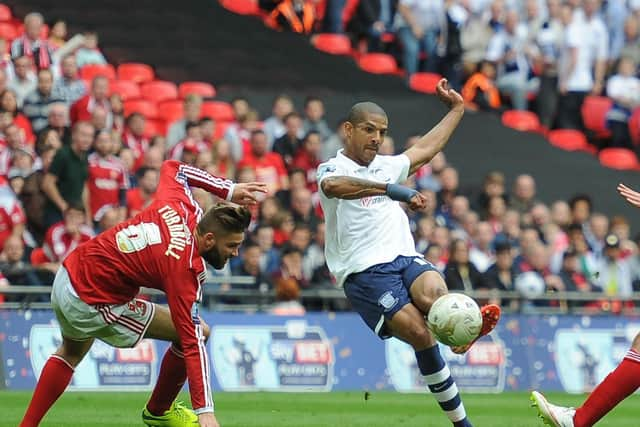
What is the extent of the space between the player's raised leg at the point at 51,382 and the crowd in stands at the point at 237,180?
20.8ft

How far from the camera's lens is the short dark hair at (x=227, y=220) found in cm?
965

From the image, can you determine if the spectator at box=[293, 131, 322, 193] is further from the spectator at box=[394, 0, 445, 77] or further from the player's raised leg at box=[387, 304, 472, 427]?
the player's raised leg at box=[387, 304, 472, 427]

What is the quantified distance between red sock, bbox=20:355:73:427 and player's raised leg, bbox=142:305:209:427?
2.02 feet

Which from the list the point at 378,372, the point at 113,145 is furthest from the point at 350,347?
the point at 113,145

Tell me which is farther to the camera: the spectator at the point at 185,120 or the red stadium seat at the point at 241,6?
the red stadium seat at the point at 241,6

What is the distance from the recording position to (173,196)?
1023cm

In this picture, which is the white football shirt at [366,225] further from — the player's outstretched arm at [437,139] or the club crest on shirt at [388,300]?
the club crest on shirt at [388,300]

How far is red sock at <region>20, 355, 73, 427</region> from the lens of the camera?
33.3 feet

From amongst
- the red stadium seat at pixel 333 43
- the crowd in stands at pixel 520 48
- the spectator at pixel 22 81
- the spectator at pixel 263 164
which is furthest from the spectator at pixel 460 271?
the red stadium seat at pixel 333 43

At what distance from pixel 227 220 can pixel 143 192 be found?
879cm

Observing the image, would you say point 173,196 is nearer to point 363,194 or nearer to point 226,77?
point 363,194

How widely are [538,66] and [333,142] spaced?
5.46 metres

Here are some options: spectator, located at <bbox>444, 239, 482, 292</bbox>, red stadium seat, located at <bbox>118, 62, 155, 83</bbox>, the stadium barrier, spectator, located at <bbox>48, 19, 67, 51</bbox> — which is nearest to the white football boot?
the stadium barrier

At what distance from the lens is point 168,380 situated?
10.7 metres
